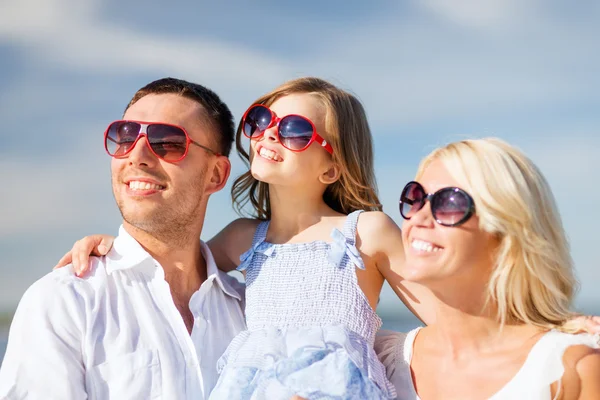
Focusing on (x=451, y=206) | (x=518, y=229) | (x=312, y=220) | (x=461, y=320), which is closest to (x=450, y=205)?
(x=451, y=206)

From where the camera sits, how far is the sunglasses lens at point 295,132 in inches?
173

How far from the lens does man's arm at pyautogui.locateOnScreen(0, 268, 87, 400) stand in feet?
12.6

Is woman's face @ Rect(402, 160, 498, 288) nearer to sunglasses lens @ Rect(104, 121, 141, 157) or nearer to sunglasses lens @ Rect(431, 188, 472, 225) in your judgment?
sunglasses lens @ Rect(431, 188, 472, 225)

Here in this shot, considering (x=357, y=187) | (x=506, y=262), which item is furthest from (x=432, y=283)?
(x=357, y=187)

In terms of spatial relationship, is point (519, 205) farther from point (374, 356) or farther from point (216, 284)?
point (216, 284)

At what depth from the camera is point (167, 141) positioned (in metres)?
4.68

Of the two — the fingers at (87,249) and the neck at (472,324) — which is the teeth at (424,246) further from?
the fingers at (87,249)

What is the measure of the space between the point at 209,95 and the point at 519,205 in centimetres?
250

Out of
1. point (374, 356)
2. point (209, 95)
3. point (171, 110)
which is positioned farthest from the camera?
point (209, 95)

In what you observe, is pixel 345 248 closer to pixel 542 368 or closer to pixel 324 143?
pixel 324 143

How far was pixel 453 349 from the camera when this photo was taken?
12.5ft

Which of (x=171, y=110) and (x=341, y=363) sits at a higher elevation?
(x=171, y=110)

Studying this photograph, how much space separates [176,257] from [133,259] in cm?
39

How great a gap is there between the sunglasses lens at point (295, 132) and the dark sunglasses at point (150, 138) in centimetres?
74
